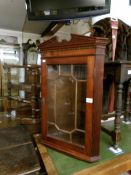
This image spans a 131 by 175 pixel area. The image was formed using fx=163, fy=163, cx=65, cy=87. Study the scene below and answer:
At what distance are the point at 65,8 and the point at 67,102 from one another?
91cm

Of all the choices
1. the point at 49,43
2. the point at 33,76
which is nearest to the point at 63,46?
the point at 49,43

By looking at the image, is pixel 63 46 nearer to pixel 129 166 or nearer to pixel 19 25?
pixel 129 166

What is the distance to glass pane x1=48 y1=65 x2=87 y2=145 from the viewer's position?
1217 mm

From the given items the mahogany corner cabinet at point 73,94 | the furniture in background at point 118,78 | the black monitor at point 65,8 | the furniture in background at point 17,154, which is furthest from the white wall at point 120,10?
the furniture in background at point 17,154

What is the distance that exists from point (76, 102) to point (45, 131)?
393 mm

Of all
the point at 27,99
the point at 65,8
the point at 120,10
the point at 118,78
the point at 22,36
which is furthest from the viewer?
the point at 22,36

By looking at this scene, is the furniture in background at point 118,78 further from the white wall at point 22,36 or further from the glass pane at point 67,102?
the white wall at point 22,36

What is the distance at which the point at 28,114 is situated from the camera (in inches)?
76.3

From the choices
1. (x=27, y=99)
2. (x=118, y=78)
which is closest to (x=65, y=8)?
(x=118, y=78)

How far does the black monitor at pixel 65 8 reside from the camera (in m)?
1.51

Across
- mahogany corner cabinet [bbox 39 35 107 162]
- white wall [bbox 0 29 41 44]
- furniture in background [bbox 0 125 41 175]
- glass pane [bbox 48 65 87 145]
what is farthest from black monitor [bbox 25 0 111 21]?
white wall [bbox 0 29 41 44]

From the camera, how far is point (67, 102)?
1354 mm

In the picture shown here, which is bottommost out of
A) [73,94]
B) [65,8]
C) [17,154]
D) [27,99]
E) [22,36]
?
[17,154]

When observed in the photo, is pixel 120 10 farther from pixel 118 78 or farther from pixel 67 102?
pixel 67 102
